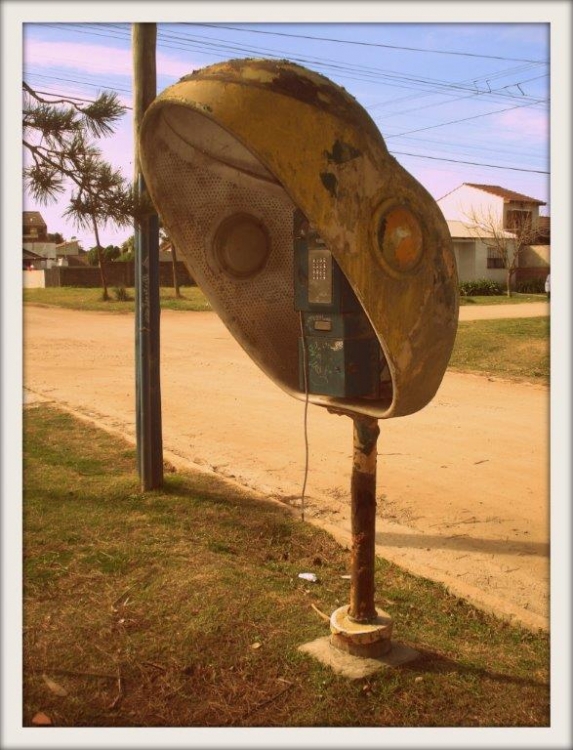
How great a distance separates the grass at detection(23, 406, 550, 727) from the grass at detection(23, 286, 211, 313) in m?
16.6

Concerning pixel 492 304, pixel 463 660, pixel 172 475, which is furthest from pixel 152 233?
pixel 492 304

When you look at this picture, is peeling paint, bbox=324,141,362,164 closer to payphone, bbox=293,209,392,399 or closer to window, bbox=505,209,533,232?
payphone, bbox=293,209,392,399

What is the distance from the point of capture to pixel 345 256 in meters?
2.74

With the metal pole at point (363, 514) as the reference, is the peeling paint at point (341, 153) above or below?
above

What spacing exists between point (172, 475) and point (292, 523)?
1306mm

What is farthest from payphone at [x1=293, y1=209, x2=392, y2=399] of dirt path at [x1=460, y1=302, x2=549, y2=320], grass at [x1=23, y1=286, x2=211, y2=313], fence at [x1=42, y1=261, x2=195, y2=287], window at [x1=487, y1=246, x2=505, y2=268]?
window at [x1=487, y1=246, x2=505, y2=268]

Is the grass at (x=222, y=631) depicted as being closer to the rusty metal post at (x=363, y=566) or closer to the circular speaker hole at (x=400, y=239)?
the rusty metal post at (x=363, y=566)

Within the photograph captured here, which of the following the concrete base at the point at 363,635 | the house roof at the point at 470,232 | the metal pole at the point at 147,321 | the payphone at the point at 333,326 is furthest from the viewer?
the house roof at the point at 470,232

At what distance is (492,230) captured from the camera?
110ft

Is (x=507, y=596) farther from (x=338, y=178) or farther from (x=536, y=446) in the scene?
(x=536, y=446)

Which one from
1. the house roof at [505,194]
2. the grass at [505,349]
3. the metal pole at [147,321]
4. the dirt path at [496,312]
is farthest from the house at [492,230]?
the metal pole at [147,321]

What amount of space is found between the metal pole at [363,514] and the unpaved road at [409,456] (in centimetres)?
86

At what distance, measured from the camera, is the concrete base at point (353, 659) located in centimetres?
335

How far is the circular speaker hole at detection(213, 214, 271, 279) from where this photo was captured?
13.4 feet
